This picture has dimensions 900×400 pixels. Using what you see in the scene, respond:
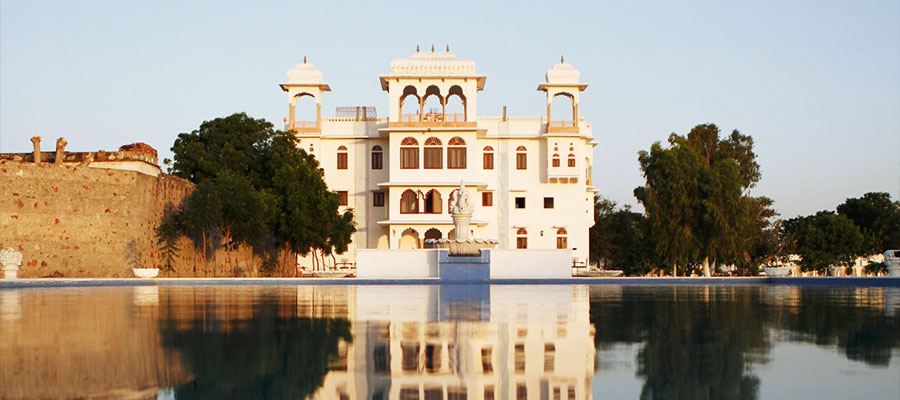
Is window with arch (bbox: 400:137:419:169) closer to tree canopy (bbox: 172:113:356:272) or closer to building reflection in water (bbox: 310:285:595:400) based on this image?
tree canopy (bbox: 172:113:356:272)

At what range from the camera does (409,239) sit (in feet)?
145

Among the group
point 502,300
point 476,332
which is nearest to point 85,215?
point 502,300

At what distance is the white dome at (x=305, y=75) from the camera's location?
148ft

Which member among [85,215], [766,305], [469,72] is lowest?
[766,305]

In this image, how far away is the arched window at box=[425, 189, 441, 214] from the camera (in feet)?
142

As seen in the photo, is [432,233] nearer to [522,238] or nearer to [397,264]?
[522,238]

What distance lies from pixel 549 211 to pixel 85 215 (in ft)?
78.5

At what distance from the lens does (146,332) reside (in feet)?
28.9

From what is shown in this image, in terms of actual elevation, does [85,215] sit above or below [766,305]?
above

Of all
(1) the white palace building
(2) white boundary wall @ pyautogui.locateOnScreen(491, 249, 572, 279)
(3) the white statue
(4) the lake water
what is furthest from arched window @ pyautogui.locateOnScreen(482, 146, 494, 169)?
(4) the lake water

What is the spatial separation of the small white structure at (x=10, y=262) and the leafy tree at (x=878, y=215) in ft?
160

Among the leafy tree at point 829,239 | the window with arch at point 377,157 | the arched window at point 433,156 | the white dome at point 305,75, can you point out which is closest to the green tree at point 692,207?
the leafy tree at point 829,239

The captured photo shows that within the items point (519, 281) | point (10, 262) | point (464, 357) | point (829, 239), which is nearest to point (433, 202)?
point (829, 239)

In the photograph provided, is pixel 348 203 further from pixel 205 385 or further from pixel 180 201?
pixel 205 385
